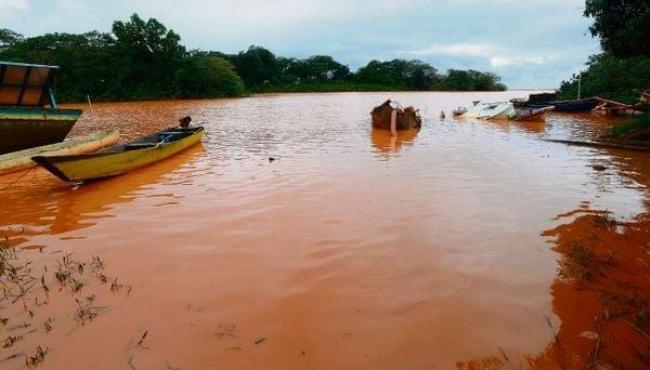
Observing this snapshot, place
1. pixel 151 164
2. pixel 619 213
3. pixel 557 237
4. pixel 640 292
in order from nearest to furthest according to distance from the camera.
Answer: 1. pixel 640 292
2. pixel 557 237
3. pixel 619 213
4. pixel 151 164

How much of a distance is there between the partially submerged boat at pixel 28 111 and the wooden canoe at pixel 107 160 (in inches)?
128

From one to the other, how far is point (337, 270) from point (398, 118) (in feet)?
53.3

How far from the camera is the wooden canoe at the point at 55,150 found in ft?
36.3

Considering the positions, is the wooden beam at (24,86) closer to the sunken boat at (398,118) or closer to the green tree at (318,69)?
the sunken boat at (398,118)

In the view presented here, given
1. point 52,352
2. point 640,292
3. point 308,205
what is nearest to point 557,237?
point 640,292

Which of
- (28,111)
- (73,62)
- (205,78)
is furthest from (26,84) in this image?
(73,62)

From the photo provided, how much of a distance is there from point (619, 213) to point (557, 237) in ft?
6.17

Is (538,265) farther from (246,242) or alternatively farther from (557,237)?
(246,242)

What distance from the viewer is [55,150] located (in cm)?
1232

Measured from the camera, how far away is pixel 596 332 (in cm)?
357

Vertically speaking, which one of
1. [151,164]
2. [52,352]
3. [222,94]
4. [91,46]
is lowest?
[52,352]

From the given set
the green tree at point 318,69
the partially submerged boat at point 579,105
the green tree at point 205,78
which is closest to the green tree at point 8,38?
the green tree at point 205,78

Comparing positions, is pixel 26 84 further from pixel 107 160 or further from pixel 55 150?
pixel 107 160

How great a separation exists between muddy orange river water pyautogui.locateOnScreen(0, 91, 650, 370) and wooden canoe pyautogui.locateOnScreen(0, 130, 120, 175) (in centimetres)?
118
